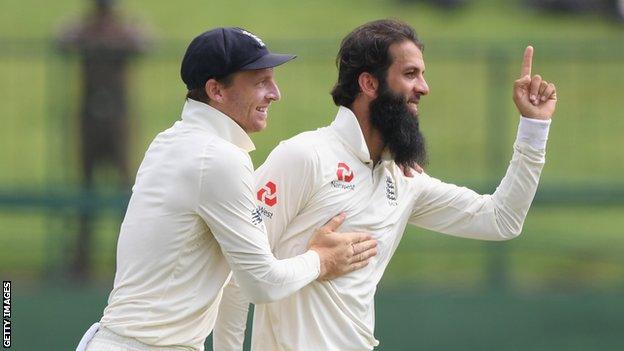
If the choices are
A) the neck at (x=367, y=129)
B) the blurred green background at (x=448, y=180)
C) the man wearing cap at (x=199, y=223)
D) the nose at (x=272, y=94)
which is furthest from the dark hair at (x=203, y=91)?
the blurred green background at (x=448, y=180)

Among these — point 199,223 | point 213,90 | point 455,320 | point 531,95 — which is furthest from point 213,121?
point 455,320

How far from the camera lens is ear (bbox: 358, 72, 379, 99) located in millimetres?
A: 5449

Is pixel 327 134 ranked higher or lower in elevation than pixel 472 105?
higher

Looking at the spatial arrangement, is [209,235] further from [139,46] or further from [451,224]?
[139,46]

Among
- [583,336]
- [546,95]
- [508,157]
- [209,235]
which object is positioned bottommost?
[583,336]

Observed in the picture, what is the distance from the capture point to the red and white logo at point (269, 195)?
5.30m

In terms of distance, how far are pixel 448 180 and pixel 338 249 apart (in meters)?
4.97

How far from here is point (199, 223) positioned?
4.95 meters

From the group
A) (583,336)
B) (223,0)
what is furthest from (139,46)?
(223,0)

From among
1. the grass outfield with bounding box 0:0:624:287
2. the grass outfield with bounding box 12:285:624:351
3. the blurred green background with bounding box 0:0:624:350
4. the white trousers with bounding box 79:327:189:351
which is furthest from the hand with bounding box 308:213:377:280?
the grass outfield with bounding box 0:0:624:287

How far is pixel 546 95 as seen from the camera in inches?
217

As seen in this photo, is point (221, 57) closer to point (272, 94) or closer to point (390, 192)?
point (272, 94)

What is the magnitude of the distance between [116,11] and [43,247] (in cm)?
196

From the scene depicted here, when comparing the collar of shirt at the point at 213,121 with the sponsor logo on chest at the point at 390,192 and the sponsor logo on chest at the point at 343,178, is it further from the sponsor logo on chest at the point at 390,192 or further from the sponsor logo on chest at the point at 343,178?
the sponsor logo on chest at the point at 390,192
